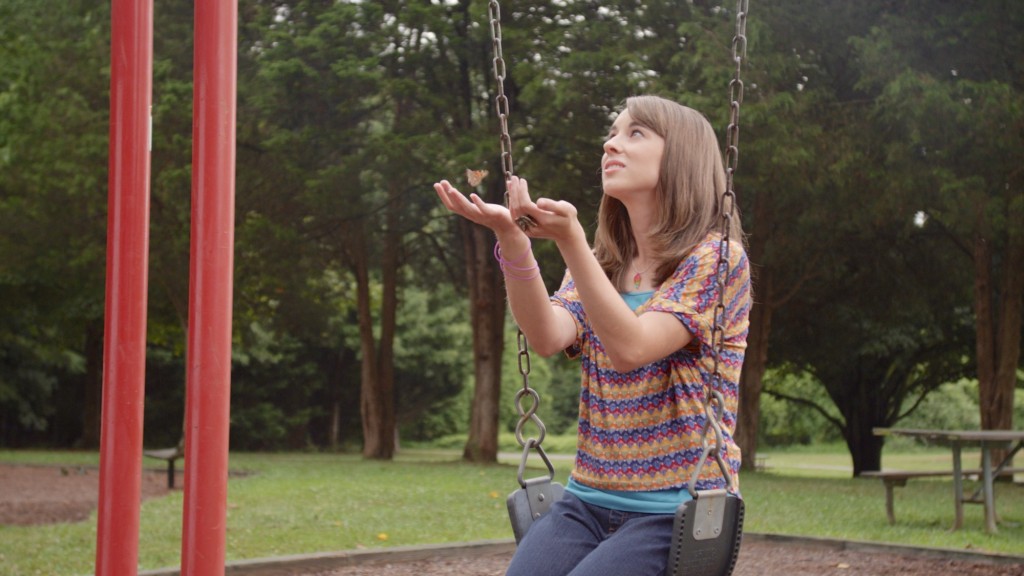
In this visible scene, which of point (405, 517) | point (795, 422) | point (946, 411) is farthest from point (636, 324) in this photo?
point (795, 422)

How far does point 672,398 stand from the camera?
244cm

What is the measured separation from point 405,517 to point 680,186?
24.8ft

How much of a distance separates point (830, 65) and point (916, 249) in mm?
4703

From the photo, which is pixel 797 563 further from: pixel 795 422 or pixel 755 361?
pixel 795 422

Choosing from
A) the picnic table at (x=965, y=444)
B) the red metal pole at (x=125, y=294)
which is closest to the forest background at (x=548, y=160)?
the picnic table at (x=965, y=444)

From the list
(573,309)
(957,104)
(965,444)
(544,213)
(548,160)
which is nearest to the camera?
(544,213)

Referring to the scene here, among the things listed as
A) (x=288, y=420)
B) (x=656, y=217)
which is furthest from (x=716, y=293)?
(x=288, y=420)

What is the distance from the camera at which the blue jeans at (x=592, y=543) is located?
2.33m

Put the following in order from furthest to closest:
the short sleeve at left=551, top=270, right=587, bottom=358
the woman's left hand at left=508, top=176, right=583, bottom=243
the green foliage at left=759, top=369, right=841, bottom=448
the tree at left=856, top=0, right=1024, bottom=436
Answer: the green foliage at left=759, top=369, right=841, bottom=448
the tree at left=856, top=0, right=1024, bottom=436
the short sleeve at left=551, top=270, right=587, bottom=358
the woman's left hand at left=508, top=176, right=583, bottom=243

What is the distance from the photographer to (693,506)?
2.30 m

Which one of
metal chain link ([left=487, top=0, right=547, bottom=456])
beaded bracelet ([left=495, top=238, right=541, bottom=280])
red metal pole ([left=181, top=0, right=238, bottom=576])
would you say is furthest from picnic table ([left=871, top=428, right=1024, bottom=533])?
beaded bracelet ([left=495, top=238, right=541, bottom=280])

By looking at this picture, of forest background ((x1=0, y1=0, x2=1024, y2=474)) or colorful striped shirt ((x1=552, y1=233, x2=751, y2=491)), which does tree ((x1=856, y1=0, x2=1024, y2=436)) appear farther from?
colorful striped shirt ((x1=552, y1=233, x2=751, y2=491))

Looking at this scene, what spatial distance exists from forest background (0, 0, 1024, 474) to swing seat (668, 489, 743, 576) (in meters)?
10.7

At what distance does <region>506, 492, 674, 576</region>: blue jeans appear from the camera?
233 centimetres
